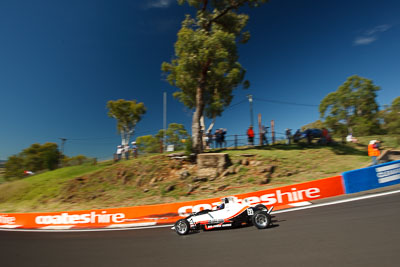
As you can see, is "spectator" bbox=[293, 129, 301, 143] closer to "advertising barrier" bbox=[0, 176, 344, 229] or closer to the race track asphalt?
"advertising barrier" bbox=[0, 176, 344, 229]

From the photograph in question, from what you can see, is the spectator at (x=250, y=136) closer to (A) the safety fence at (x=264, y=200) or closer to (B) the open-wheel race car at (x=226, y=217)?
(A) the safety fence at (x=264, y=200)

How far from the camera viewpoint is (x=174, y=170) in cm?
1642

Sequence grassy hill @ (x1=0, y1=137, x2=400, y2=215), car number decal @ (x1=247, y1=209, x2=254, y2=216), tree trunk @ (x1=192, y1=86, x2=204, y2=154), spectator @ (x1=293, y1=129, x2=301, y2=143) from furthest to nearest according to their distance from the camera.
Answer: spectator @ (x1=293, y1=129, x2=301, y2=143), tree trunk @ (x1=192, y1=86, x2=204, y2=154), grassy hill @ (x1=0, y1=137, x2=400, y2=215), car number decal @ (x1=247, y1=209, x2=254, y2=216)

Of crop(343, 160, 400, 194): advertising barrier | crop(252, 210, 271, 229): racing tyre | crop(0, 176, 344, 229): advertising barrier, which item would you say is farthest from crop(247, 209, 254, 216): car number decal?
crop(343, 160, 400, 194): advertising barrier

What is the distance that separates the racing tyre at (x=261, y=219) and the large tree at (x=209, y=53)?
10.9 metres

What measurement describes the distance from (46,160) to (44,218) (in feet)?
55.2

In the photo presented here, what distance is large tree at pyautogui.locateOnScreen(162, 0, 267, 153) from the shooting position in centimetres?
1575

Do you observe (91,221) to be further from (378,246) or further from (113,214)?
(378,246)

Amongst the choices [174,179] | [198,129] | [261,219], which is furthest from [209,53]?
[261,219]

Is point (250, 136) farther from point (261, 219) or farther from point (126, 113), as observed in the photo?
A: point (126, 113)

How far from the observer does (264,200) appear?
370 inches

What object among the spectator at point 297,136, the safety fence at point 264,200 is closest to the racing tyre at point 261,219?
the safety fence at point 264,200

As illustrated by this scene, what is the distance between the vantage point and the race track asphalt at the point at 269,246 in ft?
12.7

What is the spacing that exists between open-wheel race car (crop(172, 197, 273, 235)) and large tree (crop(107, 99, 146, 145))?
32868 millimetres
